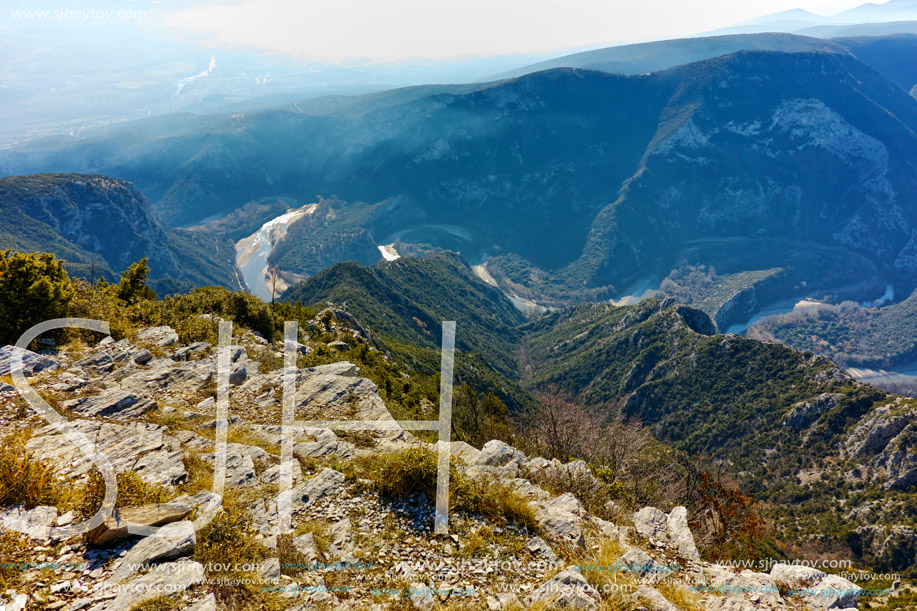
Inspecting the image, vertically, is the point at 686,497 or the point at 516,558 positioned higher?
the point at 516,558

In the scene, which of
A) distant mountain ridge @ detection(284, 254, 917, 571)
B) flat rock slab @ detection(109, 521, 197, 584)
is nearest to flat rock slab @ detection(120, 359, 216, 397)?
flat rock slab @ detection(109, 521, 197, 584)

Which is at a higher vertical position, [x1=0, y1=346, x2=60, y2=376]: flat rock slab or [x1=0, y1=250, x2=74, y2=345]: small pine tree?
[x1=0, y1=250, x2=74, y2=345]: small pine tree

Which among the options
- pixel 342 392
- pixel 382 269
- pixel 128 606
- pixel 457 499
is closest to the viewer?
pixel 128 606

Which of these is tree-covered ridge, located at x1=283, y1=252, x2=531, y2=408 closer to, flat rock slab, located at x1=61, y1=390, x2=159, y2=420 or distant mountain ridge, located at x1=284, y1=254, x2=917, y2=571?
distant mountain ridge, located at x1=284, y1=254, x2=917, y2=571

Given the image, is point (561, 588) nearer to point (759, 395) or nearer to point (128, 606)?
point (128, 606)

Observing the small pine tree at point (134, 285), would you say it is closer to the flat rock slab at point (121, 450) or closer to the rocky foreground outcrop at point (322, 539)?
the rocky foreground outcrop at point (322, 539)

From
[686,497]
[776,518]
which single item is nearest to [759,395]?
[776,518]

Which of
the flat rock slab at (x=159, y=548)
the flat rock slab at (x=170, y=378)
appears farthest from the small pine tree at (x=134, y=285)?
the flat rock slab at (x=159, y=548)

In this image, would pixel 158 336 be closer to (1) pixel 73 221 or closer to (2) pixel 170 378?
(2) pixel 170 378
